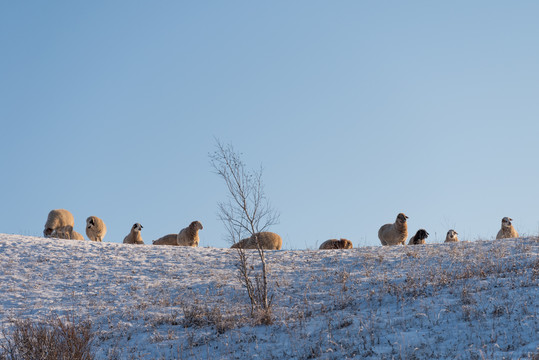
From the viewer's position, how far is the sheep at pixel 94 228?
31.7m

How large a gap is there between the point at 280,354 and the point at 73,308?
7610 millimetres

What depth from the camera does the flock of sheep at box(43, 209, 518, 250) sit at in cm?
2864

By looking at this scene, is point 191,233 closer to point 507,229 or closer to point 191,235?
point 191,235

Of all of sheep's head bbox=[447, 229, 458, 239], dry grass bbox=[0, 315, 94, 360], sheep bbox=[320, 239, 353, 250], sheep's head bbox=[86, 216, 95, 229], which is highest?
sheep's head bbox=[86, 216, 95, 229]

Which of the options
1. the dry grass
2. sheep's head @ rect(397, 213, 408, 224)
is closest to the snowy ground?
the dry grass

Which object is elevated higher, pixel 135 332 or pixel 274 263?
pixel 274 263

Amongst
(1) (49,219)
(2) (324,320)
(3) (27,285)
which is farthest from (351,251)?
(1) (49,219)

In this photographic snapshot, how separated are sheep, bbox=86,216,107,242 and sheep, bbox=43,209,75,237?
1.24 m

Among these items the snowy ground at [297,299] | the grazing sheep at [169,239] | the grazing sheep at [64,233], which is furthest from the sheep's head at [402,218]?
the grazing sheep at [64,233]

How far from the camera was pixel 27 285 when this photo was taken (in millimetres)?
17141

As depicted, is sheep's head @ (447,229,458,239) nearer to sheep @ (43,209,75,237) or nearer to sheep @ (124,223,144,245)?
sheep @ (124,223,144,245)

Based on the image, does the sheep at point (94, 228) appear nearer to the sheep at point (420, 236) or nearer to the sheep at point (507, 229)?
the sheep at point (420, 236)

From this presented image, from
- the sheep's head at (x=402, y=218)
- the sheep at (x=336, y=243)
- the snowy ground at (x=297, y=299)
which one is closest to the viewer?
the snowy ground at (x=297, y=299)

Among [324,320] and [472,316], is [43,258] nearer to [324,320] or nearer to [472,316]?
[324,320]
